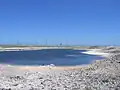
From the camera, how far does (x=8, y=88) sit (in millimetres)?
15875

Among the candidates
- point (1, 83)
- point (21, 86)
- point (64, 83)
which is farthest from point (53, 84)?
point (1, 83)

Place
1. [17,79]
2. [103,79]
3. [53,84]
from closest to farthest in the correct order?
1. [53,84]
2. [103,79]
3. [17,79]

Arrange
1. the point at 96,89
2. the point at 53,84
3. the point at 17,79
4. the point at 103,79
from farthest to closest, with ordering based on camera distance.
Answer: the point at 17,79 → the point at 103,79 → the point at 53,84 → the point at 96,89


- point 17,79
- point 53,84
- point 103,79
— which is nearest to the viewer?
point 53,84

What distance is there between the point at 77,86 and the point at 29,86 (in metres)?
3.29

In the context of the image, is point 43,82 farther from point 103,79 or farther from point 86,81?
point 103,79

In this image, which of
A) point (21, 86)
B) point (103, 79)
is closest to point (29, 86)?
point (21, 86)

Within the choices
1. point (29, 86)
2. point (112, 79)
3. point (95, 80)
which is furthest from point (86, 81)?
point (29, 86)

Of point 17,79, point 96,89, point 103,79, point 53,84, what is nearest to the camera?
point 96,89

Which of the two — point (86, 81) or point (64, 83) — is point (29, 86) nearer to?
point (64, 83)

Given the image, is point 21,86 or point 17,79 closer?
point 21,86

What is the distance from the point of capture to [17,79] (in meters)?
19.8

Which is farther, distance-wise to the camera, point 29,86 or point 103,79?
point 103,79

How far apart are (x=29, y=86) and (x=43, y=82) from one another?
63.1 inches
